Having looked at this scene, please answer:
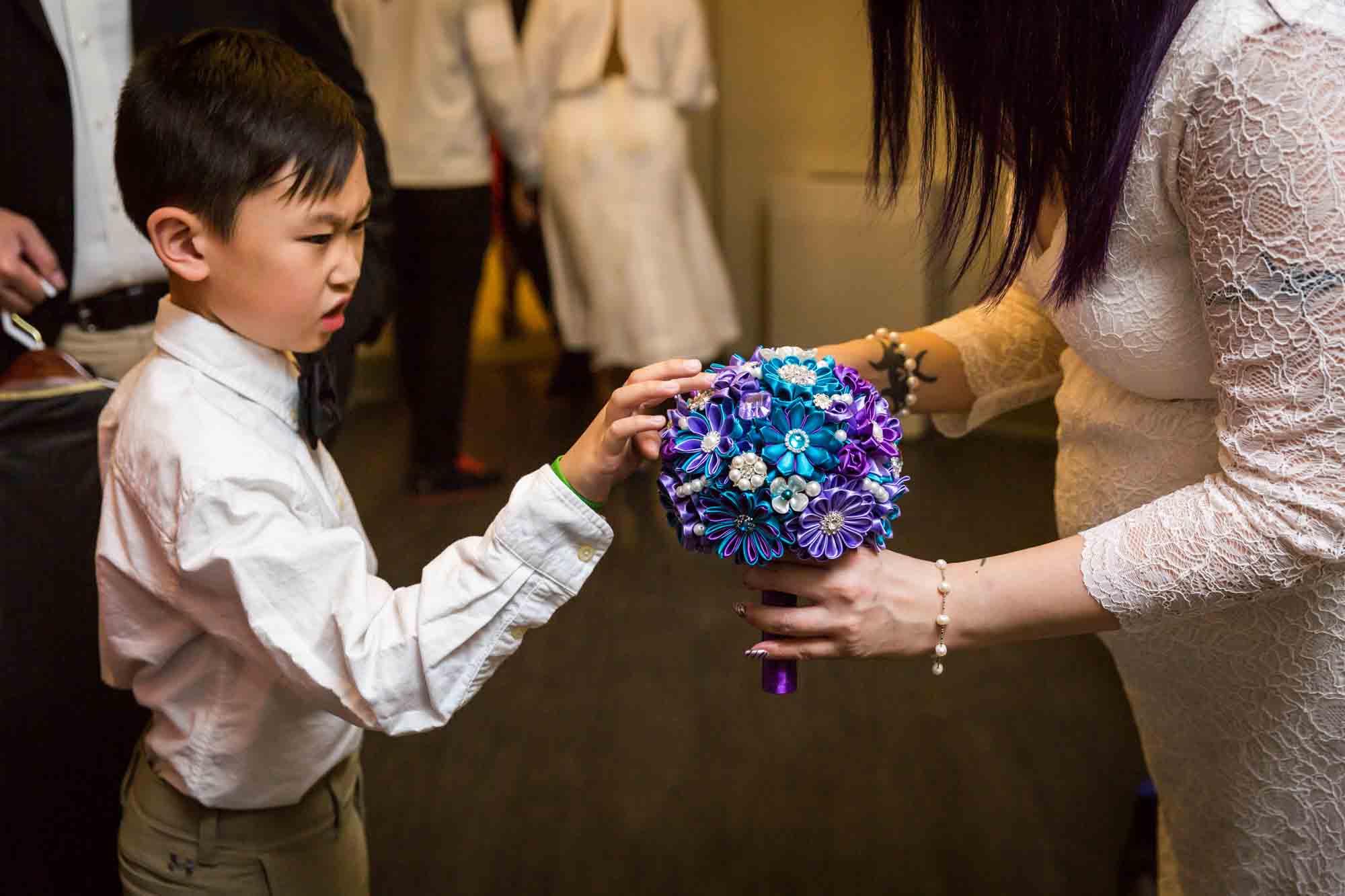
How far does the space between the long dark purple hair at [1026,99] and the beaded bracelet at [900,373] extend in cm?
23

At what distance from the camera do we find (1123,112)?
3.32 ft

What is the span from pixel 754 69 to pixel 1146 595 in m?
4.56

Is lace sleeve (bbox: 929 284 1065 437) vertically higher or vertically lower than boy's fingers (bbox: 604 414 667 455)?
lower

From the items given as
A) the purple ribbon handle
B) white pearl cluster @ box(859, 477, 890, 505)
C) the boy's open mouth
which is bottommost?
the purple ribbon handle

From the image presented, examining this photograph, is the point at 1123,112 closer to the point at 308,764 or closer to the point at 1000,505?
the point at 308,764

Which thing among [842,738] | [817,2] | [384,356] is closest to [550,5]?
[817,2]

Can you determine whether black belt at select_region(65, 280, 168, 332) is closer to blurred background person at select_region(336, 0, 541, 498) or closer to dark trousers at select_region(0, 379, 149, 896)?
dark trousers at select_region(0, 379, 149, 896)

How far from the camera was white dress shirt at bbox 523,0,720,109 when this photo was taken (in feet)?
13.4

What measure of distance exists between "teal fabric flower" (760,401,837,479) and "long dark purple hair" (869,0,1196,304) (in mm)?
265

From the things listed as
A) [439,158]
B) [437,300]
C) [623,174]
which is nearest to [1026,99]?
[439,158]

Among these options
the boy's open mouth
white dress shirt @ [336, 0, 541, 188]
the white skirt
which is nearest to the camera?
the boy's open mouth

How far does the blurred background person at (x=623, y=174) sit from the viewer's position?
417 centimetres

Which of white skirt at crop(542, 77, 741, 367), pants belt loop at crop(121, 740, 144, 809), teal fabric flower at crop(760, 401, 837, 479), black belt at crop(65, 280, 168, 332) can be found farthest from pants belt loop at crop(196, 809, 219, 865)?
white skirt at crop(542, 77, 741, 367)

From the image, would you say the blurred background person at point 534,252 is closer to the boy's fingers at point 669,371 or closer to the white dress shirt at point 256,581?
the white dress shirt at point 256,581
